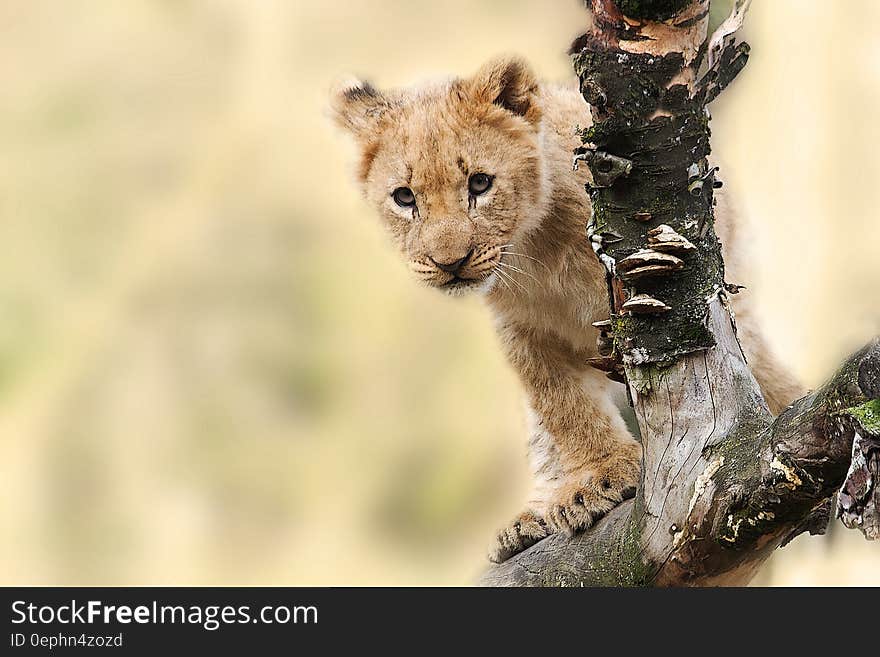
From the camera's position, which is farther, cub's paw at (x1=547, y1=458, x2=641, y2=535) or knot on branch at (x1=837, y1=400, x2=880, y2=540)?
cub's paw at (x1=547, y1=458, x2=641, y2=535)

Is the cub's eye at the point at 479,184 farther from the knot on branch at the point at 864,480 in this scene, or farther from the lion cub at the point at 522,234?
the knot on branch at the point at 864,480

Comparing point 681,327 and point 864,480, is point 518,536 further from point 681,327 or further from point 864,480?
point 864,480

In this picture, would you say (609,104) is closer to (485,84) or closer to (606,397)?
(485,84)

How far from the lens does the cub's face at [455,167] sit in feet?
10.2

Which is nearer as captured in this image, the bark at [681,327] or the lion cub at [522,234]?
the bark at [681,327]

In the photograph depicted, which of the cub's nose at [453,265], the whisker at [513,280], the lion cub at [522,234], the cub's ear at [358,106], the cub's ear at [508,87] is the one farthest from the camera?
the cub's ear at [358,106]

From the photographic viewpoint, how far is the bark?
84.1 inches

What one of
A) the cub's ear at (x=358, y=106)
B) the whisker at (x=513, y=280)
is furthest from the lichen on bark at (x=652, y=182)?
the cub's ear at (x=358, y=106)

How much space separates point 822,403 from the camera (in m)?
1.96

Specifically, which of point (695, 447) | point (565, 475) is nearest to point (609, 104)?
point (695, 447)

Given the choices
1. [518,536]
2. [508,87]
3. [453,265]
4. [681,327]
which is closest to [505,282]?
[453,265]

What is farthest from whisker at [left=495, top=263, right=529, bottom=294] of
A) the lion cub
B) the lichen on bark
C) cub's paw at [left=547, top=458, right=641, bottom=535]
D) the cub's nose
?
the lichen on bark

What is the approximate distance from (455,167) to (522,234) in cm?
31

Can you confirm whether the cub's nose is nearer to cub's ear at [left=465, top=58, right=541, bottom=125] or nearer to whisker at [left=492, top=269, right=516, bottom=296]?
whisker at [left=492, top=269, right=516, bottom=296]
